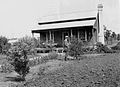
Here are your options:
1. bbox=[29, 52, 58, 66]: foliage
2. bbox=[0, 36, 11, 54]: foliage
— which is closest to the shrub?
bbox=[29, 52, 58, 66]: foliage

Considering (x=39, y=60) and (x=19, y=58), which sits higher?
(x=19, y=58)

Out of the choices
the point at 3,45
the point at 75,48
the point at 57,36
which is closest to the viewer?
the point at 75,48

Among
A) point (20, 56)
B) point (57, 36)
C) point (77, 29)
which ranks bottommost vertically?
point (57, 36)

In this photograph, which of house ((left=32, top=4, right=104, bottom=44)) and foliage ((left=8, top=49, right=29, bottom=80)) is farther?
house ((left=32, top=4, right=104, bottom=44))

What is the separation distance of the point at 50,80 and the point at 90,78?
1366 millimetres

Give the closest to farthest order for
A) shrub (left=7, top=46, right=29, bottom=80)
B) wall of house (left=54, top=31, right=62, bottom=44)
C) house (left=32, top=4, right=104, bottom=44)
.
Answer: shrub (left=7, top=46, right=29, bottom=80) → house (left=32, top=4, right=104, bottom=44) → wall of house (left=54, top=31, right=62, bottom=44)

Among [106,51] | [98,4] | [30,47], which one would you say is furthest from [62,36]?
[30,47]

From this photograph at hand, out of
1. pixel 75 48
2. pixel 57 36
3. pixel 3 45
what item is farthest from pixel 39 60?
pixel 57 36

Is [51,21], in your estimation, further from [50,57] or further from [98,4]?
[50,57]

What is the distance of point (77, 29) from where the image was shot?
95.7 ft

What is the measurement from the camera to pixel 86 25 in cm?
2770

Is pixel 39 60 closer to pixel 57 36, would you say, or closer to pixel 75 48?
pixel 75 48

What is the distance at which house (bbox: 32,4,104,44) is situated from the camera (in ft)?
93.7

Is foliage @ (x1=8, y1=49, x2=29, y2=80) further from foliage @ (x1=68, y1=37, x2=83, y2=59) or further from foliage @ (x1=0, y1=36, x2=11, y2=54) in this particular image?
foliage @ (x1=0, y1=36, x2=11, y2=54)
